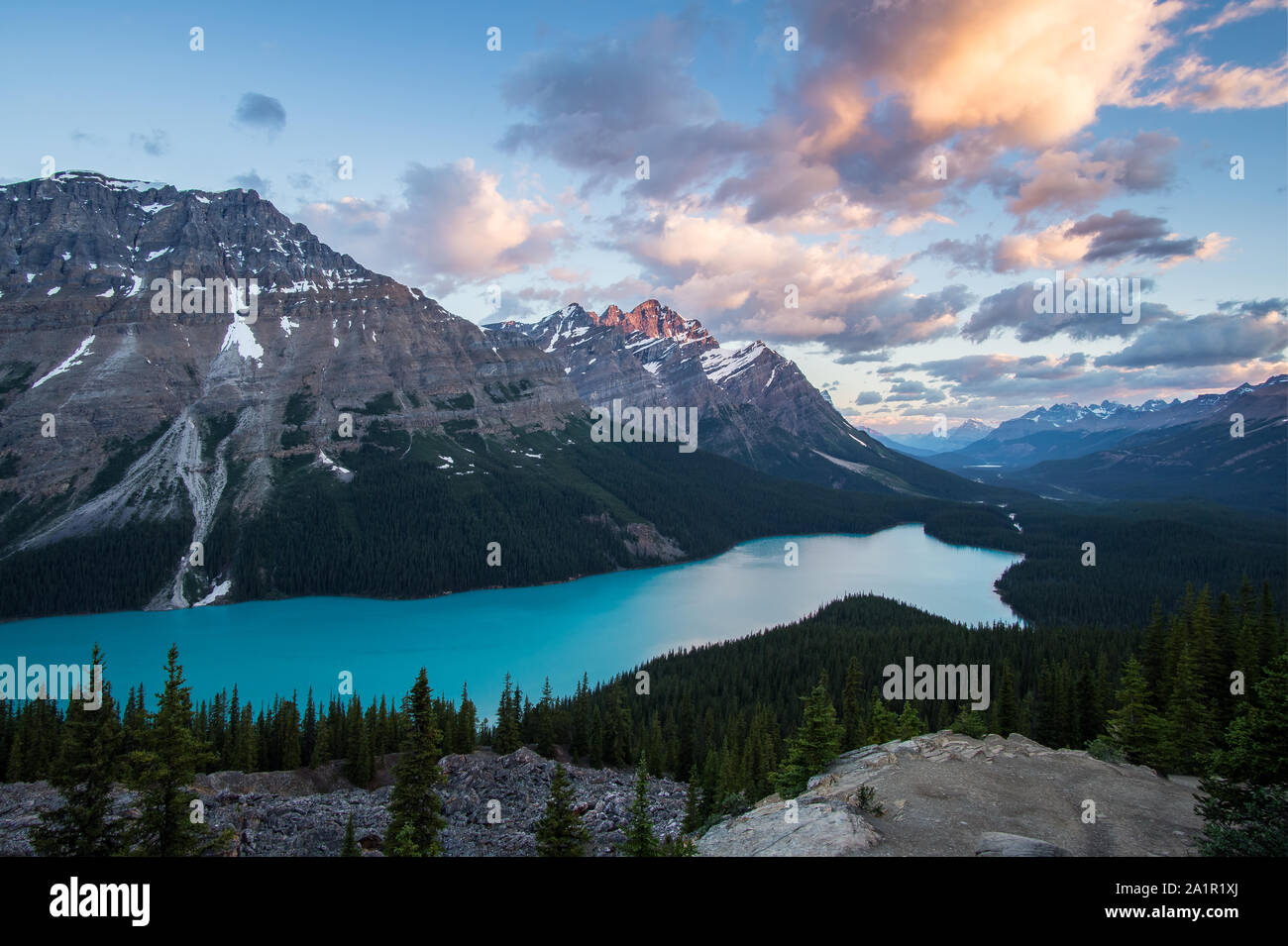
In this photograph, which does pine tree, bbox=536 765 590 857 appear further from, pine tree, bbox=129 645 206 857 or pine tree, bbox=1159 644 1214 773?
pine tree, bbox=1159 644 1214 773

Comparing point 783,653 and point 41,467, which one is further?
point 41,467

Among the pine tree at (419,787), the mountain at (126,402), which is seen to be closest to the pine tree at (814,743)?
the pine tree at (419,787)

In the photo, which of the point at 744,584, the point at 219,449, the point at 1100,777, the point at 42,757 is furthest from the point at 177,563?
the point at 1100,777

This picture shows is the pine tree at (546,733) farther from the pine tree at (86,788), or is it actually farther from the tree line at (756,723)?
the pine tree at (86,788)

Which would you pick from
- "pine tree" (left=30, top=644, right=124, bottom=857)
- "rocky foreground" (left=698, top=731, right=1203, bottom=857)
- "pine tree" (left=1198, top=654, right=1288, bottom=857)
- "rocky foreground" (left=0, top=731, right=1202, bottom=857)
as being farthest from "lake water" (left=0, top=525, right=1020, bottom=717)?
"pine tree" (left=1198, top=654, right=1288, bottom=857)

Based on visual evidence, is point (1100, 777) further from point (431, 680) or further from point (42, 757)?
point (431, 680)
